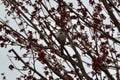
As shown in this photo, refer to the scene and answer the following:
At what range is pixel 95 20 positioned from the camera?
523cm

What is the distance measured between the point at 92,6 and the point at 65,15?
1111mm

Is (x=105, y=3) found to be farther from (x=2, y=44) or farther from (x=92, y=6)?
(x=2, y=44)

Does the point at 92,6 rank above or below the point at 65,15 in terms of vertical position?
above

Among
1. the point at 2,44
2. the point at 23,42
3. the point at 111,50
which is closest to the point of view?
the point at 23,42

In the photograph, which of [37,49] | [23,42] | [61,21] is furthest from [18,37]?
[61,21]

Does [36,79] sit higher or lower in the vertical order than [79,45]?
lower

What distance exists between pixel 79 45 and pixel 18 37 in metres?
1.10

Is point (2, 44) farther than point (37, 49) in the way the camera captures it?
Yes

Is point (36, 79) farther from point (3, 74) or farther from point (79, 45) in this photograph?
point (3, 74)

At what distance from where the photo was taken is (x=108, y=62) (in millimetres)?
5316

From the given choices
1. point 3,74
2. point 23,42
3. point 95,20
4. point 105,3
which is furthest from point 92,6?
point 3,74

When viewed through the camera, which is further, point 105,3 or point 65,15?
point 65,15

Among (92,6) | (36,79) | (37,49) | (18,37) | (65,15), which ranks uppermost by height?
(92,6)

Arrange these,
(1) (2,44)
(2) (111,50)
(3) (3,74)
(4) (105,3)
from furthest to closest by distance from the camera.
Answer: (3) (3,74) < (2) (111,50) < (1) (2,44) < (4) (105,3)
